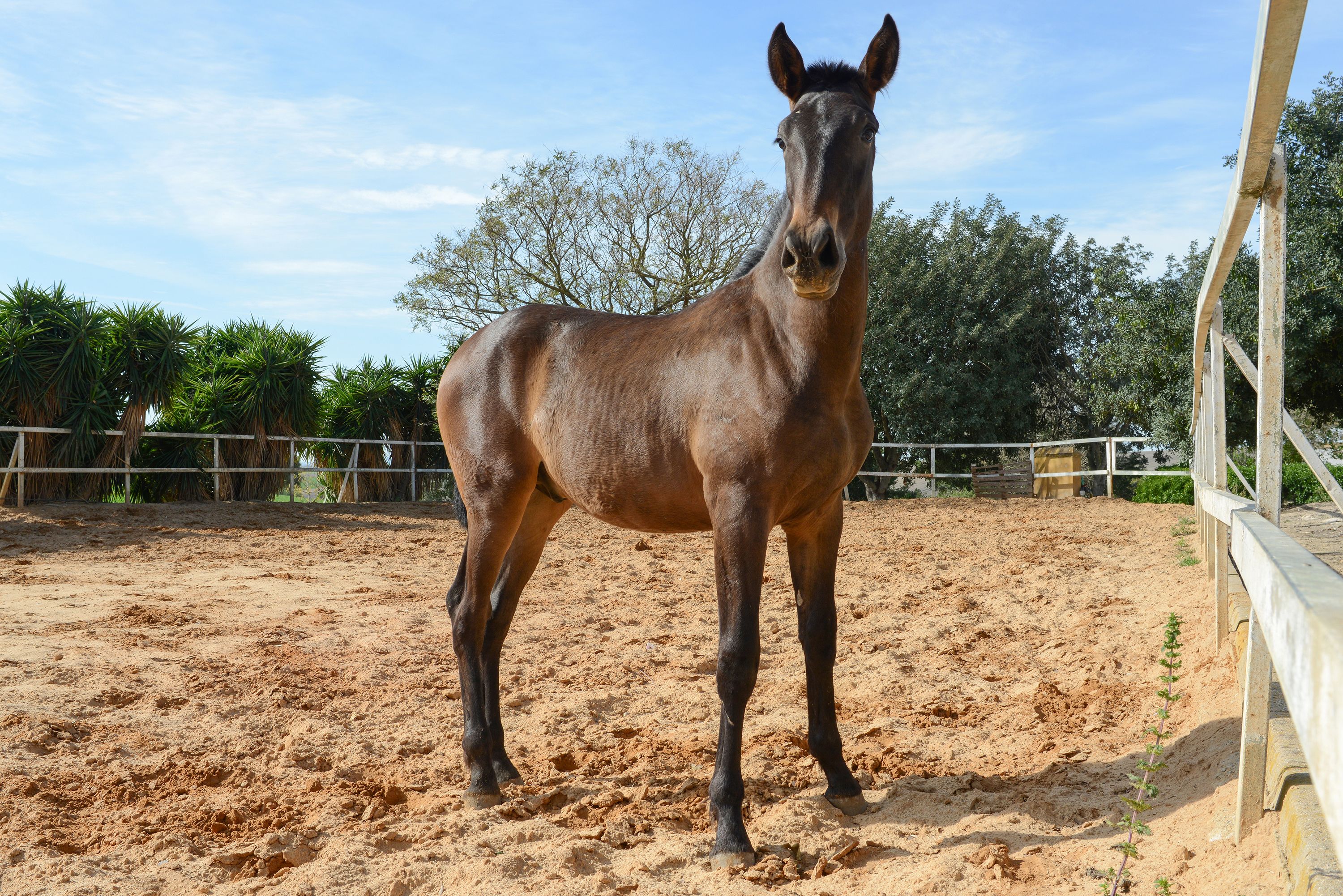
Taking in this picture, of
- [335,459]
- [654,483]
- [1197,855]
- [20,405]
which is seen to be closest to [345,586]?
[654,483]

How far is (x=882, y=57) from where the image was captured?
3.22 m

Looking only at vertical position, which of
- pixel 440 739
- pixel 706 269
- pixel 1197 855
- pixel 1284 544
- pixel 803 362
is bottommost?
pixel 440 739

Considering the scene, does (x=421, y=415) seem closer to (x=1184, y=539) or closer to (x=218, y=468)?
(x=218, y=468)

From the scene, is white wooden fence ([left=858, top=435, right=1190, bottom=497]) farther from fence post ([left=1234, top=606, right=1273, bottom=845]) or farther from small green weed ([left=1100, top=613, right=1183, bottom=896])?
fence post ([left=1234, top=606, right=1273, bottom=845])

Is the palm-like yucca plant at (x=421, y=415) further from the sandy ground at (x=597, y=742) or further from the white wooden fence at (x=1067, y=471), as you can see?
the sandy ground at (x=597, y=742)

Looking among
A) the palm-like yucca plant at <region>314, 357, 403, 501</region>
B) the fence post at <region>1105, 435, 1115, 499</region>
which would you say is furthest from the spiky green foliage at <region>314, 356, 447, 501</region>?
the fence post at <region>1105, 435, 1115, 499</region>

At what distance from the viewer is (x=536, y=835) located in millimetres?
3062

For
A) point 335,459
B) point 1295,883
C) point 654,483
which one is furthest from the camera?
point 335,459

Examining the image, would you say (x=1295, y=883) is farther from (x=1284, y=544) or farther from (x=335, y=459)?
(x=335, y=459)

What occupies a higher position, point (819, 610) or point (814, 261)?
point (814, 261)

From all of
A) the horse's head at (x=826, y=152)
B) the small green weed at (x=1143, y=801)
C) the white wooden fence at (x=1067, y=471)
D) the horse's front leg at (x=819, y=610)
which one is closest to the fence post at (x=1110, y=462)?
the white wooden fence at (x=1067, y=471)

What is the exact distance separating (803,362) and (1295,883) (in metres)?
1.97

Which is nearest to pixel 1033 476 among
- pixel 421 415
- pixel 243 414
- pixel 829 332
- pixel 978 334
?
pixel 978 334

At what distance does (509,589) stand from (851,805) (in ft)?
5.99
